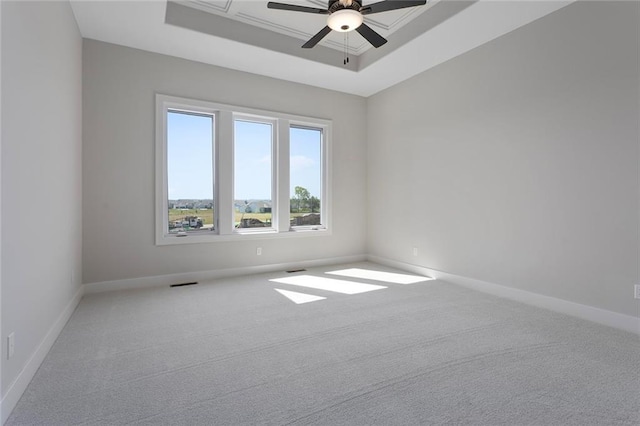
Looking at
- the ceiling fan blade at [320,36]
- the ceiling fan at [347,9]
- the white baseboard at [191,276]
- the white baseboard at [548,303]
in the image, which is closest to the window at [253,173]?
the white baseboard at [191,276]

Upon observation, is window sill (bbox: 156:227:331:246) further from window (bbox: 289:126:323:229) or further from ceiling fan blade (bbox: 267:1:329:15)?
ceiling fan blade (bbox: 267:1:329:15)

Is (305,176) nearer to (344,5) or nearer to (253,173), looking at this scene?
(253,173)

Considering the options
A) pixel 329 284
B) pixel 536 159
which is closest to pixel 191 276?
pixel 329 284

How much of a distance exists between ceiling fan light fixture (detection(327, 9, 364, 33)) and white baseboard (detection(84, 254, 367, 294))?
333cm

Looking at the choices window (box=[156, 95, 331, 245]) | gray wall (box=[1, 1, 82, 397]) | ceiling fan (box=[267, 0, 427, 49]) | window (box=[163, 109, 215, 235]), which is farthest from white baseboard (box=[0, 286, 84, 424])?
ceiling fan (box=[267, 0, 427, 49])

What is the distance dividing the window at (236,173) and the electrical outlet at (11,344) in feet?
7.88

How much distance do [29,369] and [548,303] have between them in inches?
168

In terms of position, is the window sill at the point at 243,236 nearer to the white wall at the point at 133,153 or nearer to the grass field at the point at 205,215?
the white wall at the point at 133,153

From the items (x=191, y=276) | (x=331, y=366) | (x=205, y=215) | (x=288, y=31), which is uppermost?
(x=288, y=31)

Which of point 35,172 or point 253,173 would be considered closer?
point 35,172

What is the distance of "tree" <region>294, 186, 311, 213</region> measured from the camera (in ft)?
17.3

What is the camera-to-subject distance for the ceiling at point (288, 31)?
3.17 meters

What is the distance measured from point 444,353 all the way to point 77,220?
377 centimetres

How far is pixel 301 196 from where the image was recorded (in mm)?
5324
